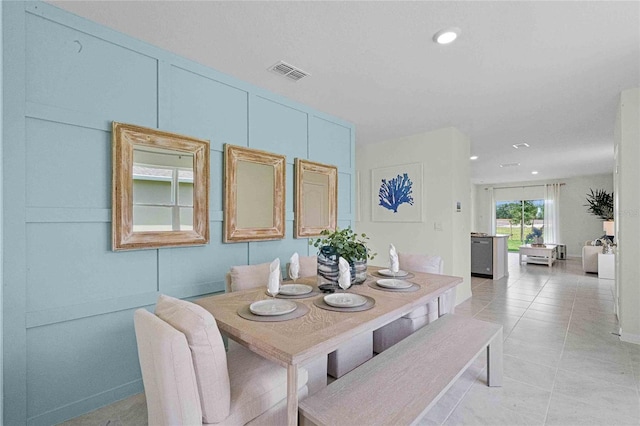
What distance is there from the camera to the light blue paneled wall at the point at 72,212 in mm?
1685

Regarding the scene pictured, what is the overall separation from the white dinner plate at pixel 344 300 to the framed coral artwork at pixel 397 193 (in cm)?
304

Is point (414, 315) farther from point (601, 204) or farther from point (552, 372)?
point (601, 204)

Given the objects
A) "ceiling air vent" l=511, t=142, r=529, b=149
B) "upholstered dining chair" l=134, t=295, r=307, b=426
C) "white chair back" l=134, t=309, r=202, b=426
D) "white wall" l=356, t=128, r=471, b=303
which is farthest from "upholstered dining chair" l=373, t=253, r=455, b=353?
"ceiling air vent" l=511, t=142, r=529, b=149

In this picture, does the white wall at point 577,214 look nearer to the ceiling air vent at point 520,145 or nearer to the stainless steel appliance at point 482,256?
the stainless steel appliance at point 482,256

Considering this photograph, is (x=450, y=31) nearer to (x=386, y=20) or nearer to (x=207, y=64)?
(x=386, y=20)

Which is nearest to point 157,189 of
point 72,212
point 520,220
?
point 72,212

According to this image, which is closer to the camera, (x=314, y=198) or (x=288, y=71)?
(x=288, y=71)

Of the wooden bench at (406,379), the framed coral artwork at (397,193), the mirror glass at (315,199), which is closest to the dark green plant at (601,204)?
the framed coral artwork at (397,193)

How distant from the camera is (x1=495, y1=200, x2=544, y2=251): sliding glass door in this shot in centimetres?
978

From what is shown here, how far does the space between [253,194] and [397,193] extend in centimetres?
276

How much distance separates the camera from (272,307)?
162 cm

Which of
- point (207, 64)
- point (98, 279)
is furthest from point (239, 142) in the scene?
point (98, 279)

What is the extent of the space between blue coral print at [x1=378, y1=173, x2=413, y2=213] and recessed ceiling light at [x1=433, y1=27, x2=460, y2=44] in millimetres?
2674

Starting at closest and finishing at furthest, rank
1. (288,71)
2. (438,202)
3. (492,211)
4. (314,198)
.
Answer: (288,71) → (314,198) → (438,202) → (492,211)
